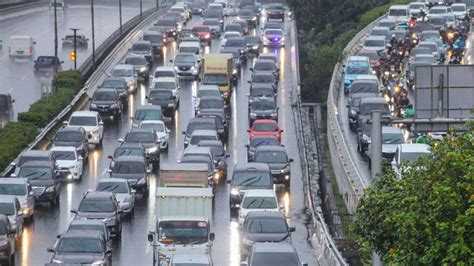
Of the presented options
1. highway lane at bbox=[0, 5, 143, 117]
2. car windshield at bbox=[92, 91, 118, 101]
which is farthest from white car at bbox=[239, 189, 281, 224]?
highway lane at bbox=[0, 5, 143, 117]

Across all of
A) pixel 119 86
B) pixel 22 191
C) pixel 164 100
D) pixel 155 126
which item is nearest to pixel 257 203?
pixel 22 191

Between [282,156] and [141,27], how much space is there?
50756 mm

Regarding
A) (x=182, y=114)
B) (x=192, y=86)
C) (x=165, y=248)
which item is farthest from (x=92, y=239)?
(x=192, y=86)

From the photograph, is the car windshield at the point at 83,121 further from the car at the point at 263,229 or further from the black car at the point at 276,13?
the black car at the point at 276,13

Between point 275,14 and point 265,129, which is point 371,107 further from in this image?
point 275,14

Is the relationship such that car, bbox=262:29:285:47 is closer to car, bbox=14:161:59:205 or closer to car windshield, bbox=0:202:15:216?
car, bbox=14:161:59:205

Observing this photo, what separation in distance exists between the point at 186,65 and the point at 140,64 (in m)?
2.45

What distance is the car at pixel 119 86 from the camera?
8131cm

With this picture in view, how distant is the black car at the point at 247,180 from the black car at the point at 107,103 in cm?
1732

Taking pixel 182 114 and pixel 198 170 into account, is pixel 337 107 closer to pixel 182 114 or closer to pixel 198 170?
pixel 182 114

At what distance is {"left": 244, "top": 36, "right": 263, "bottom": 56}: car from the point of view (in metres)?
101

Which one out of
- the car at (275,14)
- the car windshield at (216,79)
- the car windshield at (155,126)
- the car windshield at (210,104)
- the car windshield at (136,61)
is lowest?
the car windshield at (155,126)

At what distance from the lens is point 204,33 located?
108 metres

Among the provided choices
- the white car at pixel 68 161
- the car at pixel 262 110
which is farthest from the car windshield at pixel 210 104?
the white car at pixel 68 161
